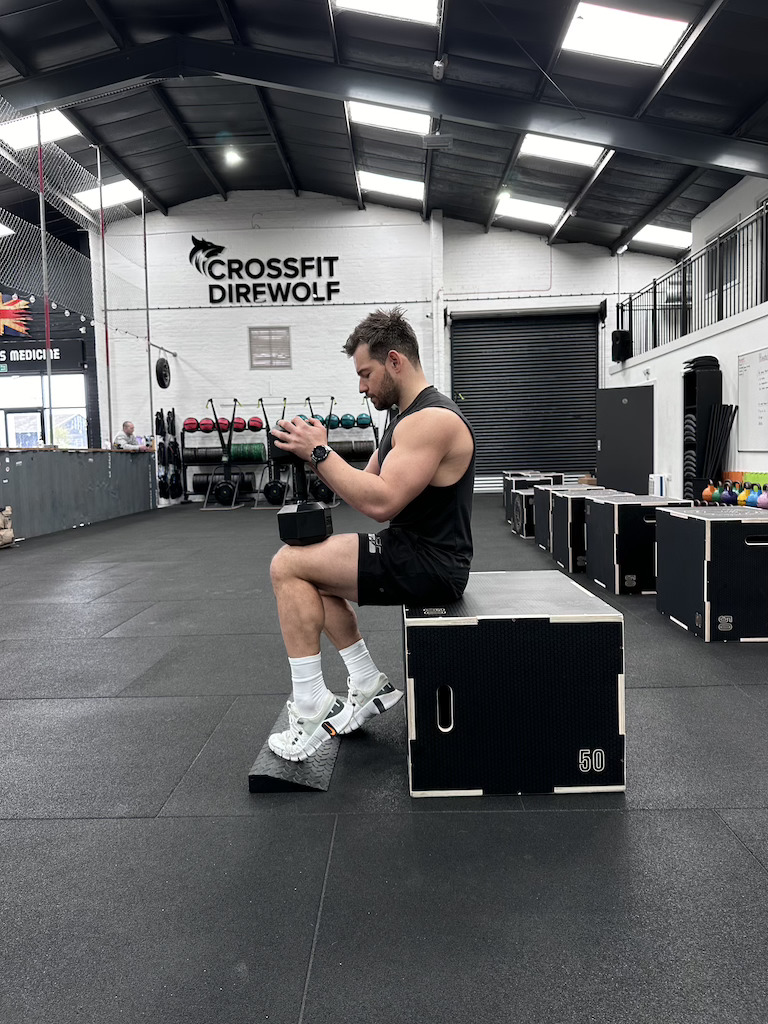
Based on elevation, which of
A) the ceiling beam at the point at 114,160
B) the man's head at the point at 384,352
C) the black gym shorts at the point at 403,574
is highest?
the ceiling beam at the point at 114,160

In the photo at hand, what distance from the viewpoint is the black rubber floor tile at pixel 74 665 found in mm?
2453

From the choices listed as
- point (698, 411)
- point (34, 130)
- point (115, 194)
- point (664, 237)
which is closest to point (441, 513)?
point (698, 411)

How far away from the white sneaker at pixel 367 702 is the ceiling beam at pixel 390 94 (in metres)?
6.63

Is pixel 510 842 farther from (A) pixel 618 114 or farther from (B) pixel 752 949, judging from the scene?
(A) pixel 618 114

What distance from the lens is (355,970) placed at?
41.9 inches

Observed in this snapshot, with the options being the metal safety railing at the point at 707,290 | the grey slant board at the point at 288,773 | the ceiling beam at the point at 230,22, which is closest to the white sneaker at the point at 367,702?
the grey slant board at the point at 288,773

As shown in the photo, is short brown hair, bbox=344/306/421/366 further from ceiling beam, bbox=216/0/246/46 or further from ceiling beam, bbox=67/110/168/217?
ceiling beam, bbox=67/110/168/217

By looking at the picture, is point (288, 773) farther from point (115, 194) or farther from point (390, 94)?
point (115, 194)

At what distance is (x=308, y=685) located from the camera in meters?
1.72

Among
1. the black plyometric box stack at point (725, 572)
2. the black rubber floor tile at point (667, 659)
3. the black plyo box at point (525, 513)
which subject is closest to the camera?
the black rubber floor tile at point (667, 659)

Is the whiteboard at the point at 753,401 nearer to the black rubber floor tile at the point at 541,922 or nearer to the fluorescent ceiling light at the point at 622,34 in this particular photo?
the fluorescent ceiling light at the point at 622,34

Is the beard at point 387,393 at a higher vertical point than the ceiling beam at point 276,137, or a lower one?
lower

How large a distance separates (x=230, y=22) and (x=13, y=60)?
225 cm

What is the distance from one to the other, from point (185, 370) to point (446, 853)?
11.3m
